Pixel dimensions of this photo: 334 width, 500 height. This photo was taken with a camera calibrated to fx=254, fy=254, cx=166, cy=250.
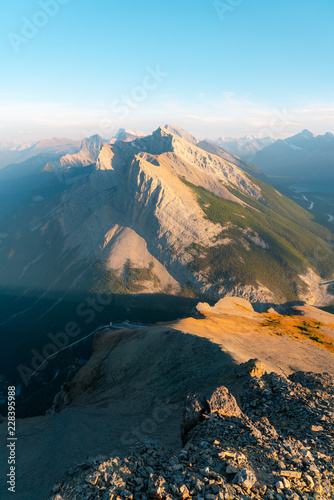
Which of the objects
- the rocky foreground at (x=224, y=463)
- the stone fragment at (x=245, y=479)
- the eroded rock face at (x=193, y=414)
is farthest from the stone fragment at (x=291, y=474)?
the eroded rock face at (x=193, y=414)

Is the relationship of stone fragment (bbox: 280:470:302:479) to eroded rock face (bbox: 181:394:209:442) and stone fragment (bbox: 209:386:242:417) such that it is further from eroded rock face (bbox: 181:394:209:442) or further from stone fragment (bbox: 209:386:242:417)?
eroded rock face (bbox: 181:394:209:442)

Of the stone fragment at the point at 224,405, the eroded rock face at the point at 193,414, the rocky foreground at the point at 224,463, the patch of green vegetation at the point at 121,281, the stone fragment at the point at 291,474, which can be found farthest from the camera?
the patch of green vegetation at the point at 121,281

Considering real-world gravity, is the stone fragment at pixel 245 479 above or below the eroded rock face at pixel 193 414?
above

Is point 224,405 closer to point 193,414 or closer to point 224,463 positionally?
point 193,414
